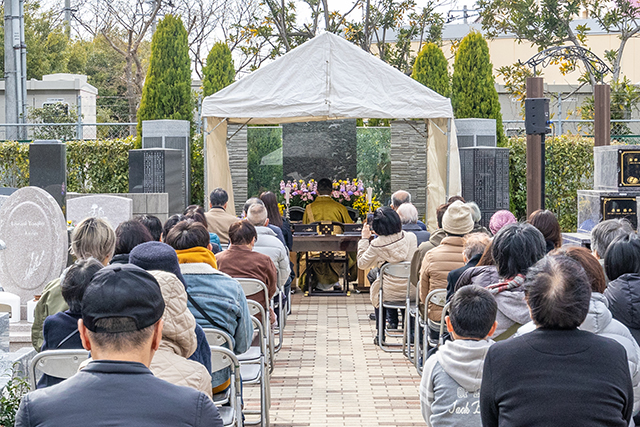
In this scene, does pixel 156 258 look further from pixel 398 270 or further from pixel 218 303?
pixel 398 270

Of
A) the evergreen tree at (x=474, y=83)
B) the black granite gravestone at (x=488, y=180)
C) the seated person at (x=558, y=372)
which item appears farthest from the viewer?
the evergreen tree at (x=474, y=83)

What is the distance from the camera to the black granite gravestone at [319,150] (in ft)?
45.2

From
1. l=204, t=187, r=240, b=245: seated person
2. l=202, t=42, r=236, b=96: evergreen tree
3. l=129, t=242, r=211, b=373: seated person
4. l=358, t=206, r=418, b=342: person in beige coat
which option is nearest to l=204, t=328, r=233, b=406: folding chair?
l=129, t=242, r=211, b=373: seated person

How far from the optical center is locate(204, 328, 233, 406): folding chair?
3990 millimetres

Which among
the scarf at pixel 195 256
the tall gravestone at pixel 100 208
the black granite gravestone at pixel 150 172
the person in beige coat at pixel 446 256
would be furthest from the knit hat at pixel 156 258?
the black granite gravestone at pixel 150 172

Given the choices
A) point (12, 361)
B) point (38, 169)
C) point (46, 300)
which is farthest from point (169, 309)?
point (38, 169)

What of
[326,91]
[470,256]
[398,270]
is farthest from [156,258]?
[326,91]

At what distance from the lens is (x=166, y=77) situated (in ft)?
46.2

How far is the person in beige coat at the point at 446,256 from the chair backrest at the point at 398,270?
3.27 ft

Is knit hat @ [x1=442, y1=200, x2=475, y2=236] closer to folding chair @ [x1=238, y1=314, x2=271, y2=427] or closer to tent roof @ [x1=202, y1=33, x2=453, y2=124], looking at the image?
folding chair @ [x1=238, y1=314, x2=271, y2=427]

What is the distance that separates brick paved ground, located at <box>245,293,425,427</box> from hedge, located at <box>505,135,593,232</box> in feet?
19.6

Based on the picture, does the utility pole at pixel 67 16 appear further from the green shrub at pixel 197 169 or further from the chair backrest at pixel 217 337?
the chair backrest at pixel 217 337

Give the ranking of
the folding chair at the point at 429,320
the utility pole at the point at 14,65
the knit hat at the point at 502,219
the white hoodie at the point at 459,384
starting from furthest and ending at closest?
1. the utility pole at the point at 14,65
2. the knit hat at the point at 502,219
3. the folding chair at the point at 429,320
4. the white hoodie at the point at 459,384

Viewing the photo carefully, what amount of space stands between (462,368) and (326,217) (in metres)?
8.01
